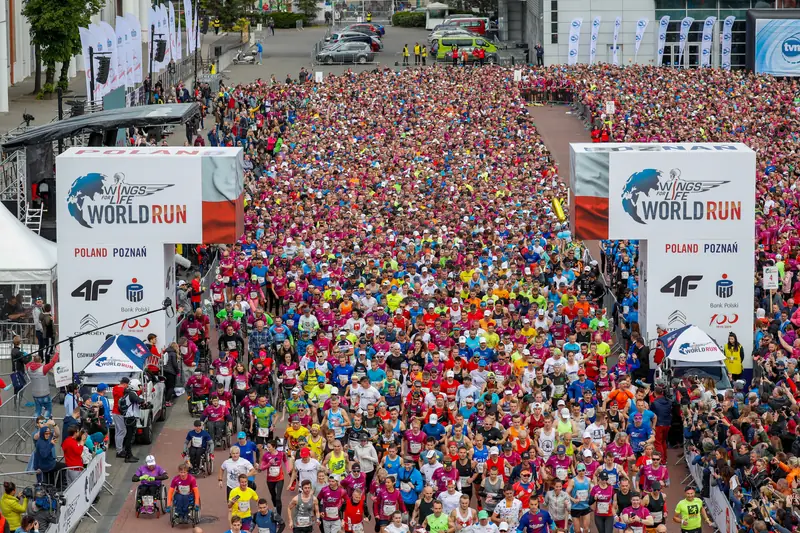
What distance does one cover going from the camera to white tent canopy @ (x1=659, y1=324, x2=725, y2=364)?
2330cm

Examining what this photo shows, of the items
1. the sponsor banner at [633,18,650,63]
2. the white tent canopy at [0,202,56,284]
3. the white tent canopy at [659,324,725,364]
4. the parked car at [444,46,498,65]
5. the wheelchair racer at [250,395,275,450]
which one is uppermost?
the sponsor banner at [633,18,650,63]

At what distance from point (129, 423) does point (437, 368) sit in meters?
4.71

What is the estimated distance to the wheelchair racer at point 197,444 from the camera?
20500 millimetres

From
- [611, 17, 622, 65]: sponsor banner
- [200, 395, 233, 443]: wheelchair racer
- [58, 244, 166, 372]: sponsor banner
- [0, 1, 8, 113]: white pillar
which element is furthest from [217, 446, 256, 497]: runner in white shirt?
[611, 17, 622, 65]: sponsor banner

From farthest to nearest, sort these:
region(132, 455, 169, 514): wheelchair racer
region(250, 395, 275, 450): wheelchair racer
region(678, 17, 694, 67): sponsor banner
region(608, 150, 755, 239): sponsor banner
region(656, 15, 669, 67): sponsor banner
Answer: region(678, 17, 694, 67): sponsor banner
region(656, 15, 669, 67): sponsor banner
region(608, 150, 755, 239): sponsor banner
region(250, 395, 275, 450): wheelchair racer
region(132, 455, 169, 514): wheelchair racer

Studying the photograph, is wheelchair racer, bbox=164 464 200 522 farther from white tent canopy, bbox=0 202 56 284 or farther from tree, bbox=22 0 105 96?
tree, bbox=22 0 105 96

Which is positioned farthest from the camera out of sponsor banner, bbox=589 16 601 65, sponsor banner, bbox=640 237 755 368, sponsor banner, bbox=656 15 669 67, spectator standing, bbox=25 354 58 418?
sponsor banner, bbox=589 16 601 65

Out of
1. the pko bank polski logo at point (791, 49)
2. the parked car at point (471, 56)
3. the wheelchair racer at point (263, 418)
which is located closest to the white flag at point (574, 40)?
the parked car at point (471, 56)

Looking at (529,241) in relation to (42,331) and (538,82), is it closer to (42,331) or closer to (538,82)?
(42,331)

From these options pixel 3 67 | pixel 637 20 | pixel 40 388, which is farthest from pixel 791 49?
pixel 40 388

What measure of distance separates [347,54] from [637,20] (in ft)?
47.0

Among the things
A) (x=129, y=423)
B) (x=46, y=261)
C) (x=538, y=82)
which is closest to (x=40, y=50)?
(x=538, y=82)

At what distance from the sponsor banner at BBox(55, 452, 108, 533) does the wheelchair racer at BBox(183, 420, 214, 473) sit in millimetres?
1204

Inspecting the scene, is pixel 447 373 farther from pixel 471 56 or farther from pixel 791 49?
pixel 471 56
